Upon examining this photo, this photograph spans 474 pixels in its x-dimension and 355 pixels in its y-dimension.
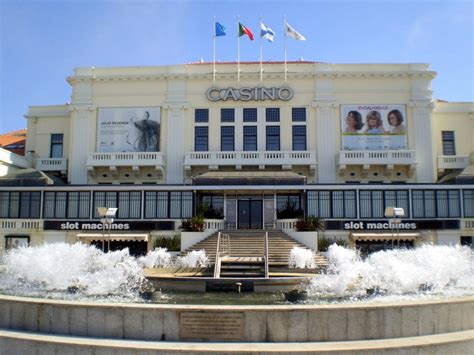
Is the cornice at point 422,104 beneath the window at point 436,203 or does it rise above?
above

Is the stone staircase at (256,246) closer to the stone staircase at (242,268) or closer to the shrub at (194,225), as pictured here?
the shrub at (194,225)

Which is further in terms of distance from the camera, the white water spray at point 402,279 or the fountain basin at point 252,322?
the white water spray at point 402,279

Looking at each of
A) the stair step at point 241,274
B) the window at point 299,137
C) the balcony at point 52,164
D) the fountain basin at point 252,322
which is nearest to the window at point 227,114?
the window at point 299,137

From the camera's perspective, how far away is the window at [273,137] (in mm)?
42125

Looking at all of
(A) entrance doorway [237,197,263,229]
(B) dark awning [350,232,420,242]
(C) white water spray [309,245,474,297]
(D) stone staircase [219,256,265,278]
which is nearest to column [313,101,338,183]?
(A) entrance doorway [237,197,263,229]

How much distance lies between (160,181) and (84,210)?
7683mm

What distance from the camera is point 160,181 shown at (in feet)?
137

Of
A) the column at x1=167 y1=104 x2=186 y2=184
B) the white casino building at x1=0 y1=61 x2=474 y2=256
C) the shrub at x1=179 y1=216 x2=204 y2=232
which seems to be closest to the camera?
the shrub at x1=179 y1=216 x2=204 y2=232

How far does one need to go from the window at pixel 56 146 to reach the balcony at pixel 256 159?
1371 cm

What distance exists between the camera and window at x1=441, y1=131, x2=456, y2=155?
4347 cm

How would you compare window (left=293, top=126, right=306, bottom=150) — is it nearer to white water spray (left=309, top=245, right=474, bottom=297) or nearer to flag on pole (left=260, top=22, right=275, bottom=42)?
flag on pole (left=260, top=22, right=275, bottom=42)

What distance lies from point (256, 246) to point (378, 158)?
52.1 ft

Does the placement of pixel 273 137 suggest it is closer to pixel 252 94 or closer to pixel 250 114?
pixel 250 114

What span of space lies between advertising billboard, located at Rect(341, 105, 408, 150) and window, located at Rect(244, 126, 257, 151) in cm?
792
